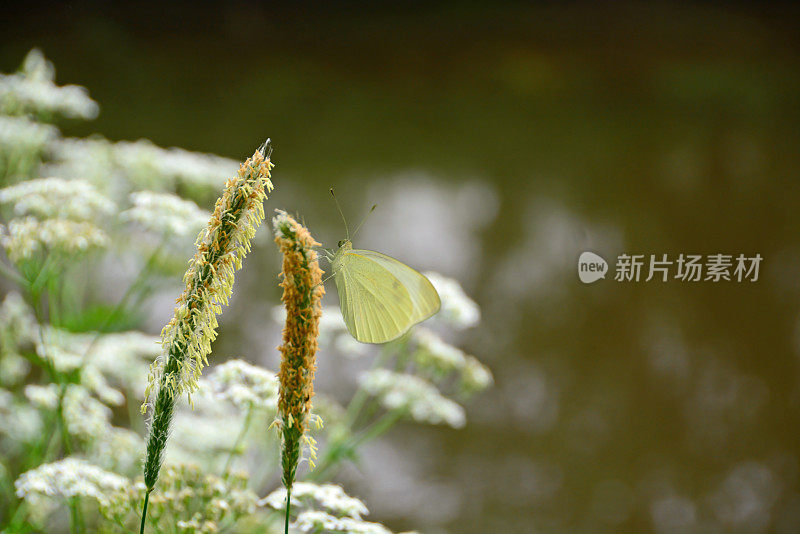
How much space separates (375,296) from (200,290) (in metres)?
0.24

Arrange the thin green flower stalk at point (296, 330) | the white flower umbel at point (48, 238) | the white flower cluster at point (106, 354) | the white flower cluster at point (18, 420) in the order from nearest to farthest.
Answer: the thin green flower stalk at point (296, 330) < the white flower umbel at point (48, 238) < the white flower cluster at point (106, 354) < the white flower cluster at point (18, 420)

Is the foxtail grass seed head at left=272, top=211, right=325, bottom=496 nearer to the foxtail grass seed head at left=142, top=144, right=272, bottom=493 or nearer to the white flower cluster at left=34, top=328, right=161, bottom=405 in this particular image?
the foxtail grass seed head at left=142, top=144, right=272, bottom=493

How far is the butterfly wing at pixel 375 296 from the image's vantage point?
21.1 inches

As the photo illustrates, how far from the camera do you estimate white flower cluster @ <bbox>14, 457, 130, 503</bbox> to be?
51 centimetres

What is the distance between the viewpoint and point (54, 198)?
2.53 feet

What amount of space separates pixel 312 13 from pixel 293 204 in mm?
513

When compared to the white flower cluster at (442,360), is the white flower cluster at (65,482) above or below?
below

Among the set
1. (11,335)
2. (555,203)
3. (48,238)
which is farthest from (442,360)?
(555,203)

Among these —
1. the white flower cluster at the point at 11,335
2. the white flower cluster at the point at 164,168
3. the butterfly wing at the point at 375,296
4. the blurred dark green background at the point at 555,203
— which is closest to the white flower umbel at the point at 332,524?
the butterfly wing at the point at 375,296

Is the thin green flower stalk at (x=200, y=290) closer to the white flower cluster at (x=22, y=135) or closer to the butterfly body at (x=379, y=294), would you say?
the butterfly body at (x=379, y=294)

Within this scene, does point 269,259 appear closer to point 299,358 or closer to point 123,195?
point 123,195

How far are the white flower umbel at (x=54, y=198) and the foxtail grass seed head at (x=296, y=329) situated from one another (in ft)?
1.75

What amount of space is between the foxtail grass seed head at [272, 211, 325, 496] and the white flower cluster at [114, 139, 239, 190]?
65cm

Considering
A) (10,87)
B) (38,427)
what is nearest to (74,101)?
(10,87)
